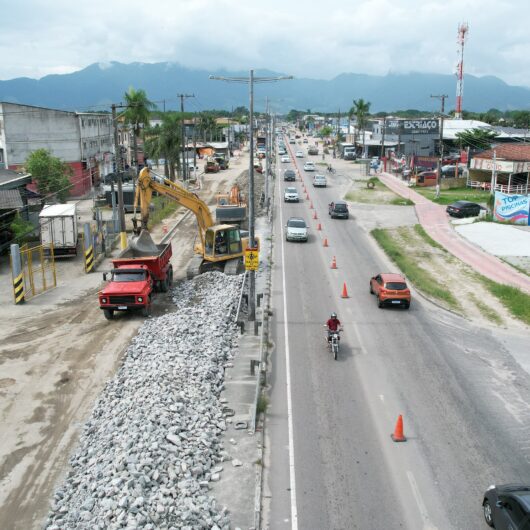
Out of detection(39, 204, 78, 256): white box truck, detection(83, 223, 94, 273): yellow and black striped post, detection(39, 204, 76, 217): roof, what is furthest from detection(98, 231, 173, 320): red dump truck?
detection(39, 204, 76, 217): roof

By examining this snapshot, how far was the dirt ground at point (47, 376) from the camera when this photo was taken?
14.9 meters

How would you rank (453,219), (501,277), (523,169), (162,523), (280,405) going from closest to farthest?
(162,523)
(280,405)
(501,277)
(453,219)
(523,169)

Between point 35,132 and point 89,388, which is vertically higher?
point 35,132

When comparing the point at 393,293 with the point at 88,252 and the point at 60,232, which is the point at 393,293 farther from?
the point at 60,232

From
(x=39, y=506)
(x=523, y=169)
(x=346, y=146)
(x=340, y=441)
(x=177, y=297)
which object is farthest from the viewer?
(x=346, y=146)

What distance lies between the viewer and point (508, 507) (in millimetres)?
12000

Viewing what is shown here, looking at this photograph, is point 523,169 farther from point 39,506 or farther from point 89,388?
point 39,506

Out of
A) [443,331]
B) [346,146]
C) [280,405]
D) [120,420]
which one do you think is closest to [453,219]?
[443,331]

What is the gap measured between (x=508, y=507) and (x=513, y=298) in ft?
63.1

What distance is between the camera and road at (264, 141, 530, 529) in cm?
1362

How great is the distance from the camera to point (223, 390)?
1909cm

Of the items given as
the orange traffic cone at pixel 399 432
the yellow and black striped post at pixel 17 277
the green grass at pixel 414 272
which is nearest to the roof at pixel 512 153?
the green grass at pixel 414 272

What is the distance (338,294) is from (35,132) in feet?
149

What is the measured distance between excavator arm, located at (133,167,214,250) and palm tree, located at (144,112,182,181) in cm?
3861
